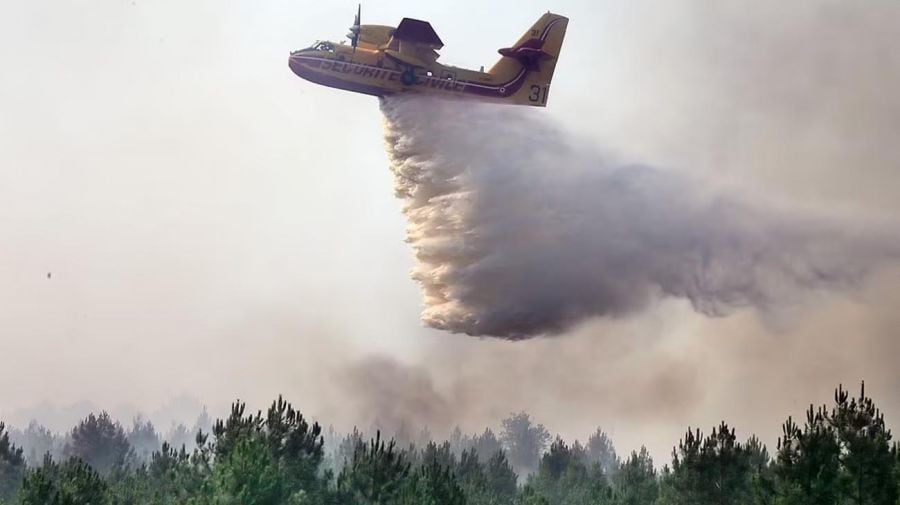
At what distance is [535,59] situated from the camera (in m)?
53.5

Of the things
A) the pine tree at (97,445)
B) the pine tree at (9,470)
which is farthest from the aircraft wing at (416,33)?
the pine tree at (97,445)

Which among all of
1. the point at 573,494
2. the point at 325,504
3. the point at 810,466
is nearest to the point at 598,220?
the point at 810,466

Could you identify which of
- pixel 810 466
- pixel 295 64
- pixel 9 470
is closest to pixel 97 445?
pixel 9 470

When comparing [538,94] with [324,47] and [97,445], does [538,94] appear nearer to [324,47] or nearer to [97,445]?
[324,47]

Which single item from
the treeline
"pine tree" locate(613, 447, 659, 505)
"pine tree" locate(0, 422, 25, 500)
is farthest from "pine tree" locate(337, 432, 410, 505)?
"pine tree" locate(0, 422, 25, 500)

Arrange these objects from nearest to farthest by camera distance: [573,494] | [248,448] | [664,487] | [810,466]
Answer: [810,466] < [248,448] < [664,487] < [573,494]

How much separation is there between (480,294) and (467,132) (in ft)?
29.4

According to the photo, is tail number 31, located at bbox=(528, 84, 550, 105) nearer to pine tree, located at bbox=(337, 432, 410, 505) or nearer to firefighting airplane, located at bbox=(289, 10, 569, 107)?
firefighting airplane, located at bbox=(289, 10, 569, 107)

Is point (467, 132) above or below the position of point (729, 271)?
above

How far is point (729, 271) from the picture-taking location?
52500 mm

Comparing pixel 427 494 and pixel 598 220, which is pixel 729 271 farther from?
pixel 427 494

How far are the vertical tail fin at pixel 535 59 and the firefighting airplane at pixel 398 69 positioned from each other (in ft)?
0.31

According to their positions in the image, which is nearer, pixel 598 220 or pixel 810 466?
pixel 810 466

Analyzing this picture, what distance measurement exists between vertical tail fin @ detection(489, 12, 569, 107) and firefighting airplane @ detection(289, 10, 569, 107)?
3.7 inches
